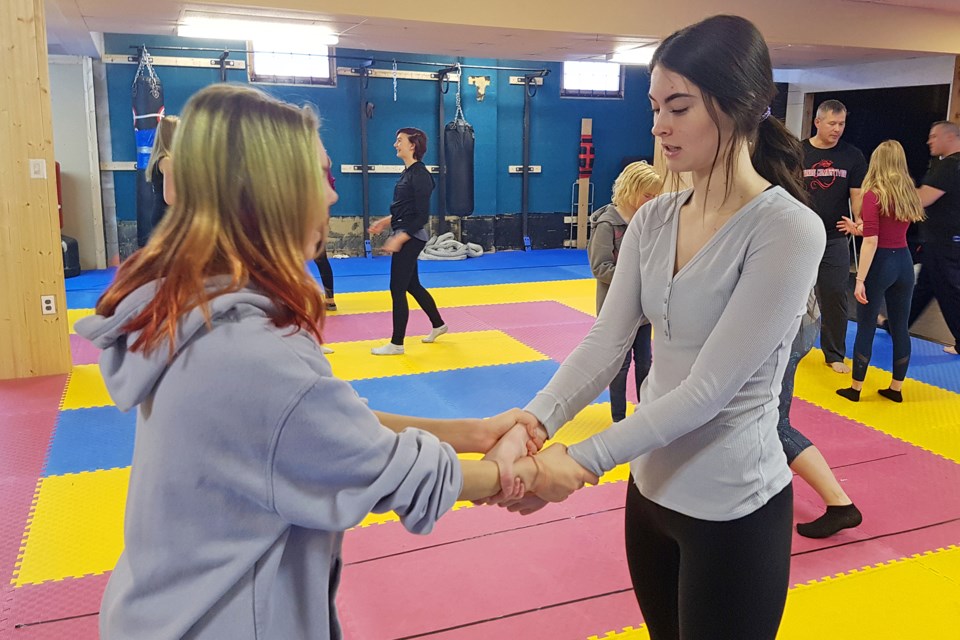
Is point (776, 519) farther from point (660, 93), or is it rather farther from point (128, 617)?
point (128, 617)

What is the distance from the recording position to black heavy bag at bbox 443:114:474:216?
11.3 meters

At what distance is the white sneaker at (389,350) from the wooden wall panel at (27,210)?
221cm

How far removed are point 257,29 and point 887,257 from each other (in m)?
5.81

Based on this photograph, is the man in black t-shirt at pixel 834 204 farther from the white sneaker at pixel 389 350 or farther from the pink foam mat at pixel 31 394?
the pink foam mat at pixel 31 394

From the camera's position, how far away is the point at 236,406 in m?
1.06

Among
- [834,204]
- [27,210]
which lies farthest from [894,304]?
[27,210]

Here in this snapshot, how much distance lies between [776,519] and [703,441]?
23 cm

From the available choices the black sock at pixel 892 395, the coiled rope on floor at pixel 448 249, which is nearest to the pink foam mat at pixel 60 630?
the black sock at pixel 892 395

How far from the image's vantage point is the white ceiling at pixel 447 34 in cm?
685

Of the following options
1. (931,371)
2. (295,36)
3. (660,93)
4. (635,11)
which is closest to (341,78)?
(295,36)

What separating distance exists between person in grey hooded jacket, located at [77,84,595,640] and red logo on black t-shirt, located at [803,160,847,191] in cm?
547

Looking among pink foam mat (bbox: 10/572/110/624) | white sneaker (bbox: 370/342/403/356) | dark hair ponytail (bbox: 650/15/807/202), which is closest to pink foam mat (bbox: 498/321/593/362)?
white sneaker (bbox: 370/342/403/356)

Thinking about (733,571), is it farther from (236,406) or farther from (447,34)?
(447,34)

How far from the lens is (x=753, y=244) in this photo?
1.57 m
